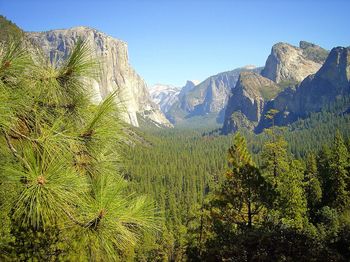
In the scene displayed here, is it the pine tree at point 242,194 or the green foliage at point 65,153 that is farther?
the pine tree at point 242,194

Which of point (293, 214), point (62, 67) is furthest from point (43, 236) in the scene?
point (293, 214)

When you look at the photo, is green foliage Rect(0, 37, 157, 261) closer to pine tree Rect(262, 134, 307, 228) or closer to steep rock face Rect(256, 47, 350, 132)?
pine tree Rect(262, 134, 307, 228)

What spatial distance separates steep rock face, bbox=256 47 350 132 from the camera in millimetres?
156625

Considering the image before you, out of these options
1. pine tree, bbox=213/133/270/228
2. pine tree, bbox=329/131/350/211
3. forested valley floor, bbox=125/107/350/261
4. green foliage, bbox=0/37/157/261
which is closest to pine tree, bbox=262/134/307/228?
forested valley floor, bbox=125/107/350/261

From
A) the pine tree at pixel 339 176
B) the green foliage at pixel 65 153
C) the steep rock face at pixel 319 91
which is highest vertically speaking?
the steep rock face at pixel 319 91

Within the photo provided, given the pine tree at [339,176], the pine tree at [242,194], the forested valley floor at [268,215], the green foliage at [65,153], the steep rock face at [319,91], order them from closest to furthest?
1. the green foliage at [65,153]
2. the forested valley floor at [268,215]
3. the pine tree at [242,194]
4. the pine tree at [339,176]
5. the steep rock face at [319,91]

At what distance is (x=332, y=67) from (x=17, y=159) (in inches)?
7335

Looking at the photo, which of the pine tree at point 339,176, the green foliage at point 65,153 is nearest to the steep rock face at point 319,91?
the pine tree at point 339,176

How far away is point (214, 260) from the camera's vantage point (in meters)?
12.9

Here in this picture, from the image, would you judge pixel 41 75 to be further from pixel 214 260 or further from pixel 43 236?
pixel 214 260

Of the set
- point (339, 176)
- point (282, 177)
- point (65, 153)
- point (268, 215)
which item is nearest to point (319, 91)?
point (339, 176)

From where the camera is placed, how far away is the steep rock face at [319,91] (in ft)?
514

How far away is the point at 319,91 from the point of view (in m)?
172

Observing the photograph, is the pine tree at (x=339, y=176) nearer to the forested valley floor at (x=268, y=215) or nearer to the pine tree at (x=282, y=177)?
the forested valley floor at (x=268, y=215)
